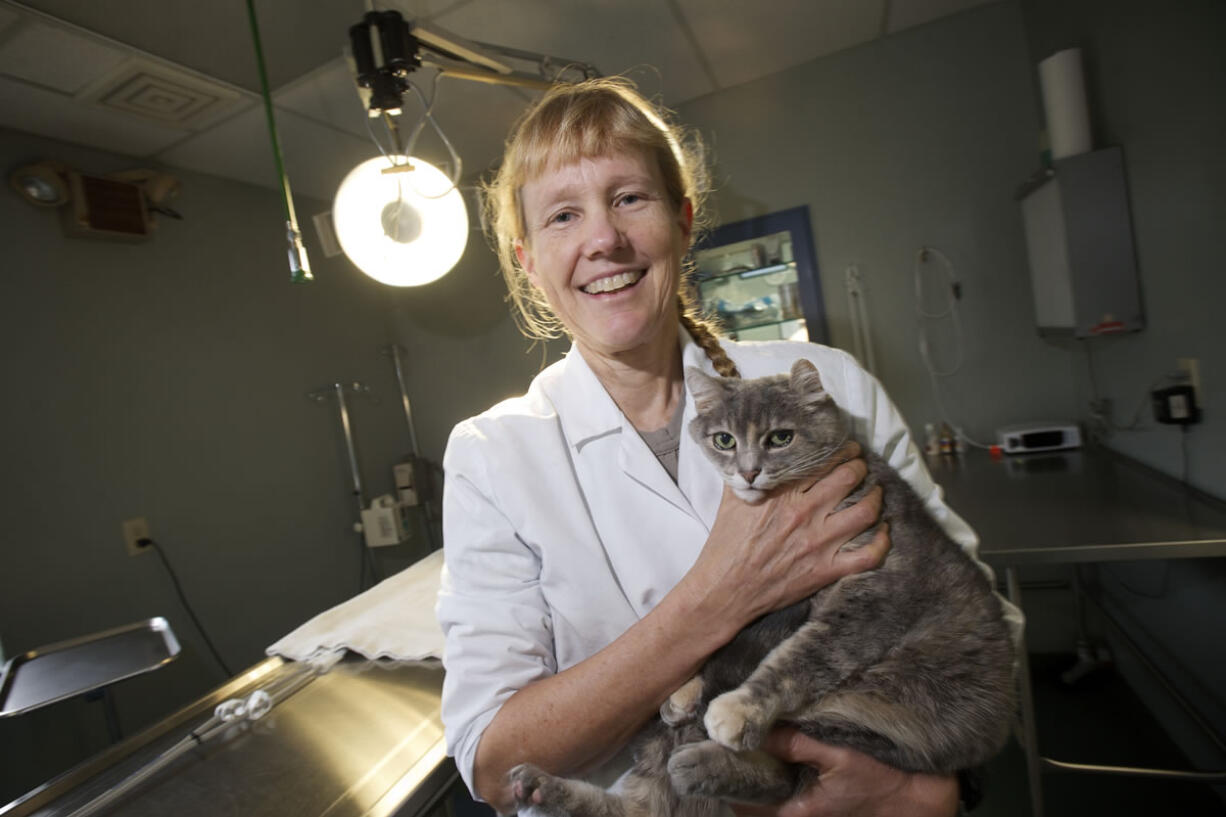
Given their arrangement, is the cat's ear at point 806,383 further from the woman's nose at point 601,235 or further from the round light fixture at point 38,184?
the round light fixture at point 38,184

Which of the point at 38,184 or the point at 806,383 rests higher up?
the point at 38,184

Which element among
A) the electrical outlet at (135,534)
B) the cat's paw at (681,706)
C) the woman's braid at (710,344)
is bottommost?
the cat's paw at (681,706)

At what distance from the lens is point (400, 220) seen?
5.70 feet

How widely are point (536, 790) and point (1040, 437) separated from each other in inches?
105

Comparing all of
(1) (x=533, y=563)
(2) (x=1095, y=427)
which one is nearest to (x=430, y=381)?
(1) (x=533, y=563)

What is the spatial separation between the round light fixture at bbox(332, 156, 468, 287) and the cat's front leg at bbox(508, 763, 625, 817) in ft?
4.74

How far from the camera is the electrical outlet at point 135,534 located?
2.37 metres

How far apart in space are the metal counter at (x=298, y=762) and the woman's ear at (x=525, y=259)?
0.88 metres

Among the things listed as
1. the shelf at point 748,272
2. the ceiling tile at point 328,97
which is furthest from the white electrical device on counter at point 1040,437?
the ceiling tile at point 328,97

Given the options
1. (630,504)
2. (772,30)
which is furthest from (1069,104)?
(630,504)

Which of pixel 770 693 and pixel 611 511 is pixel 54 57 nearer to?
pixel 611 511

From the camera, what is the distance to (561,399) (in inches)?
42.8

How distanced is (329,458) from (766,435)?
304 cm

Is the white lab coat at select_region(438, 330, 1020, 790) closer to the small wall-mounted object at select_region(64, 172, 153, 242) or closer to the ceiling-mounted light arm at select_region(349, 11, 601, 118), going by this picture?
the ceiling-mounted light arm at select_region(349, 11, 601, 118)
